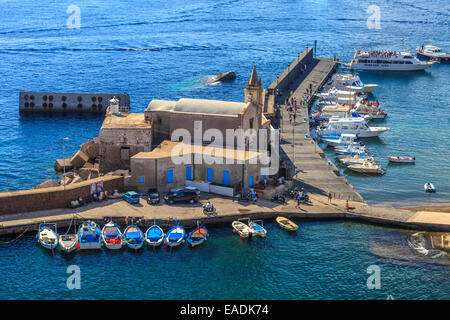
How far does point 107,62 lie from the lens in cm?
14462

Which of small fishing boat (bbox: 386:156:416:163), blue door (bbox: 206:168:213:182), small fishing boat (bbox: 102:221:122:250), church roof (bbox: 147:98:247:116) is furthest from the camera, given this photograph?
small fishing boat (bbox: 386:156:416:163)

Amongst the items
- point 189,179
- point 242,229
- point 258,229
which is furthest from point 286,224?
point 189,179

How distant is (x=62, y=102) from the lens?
107 meters

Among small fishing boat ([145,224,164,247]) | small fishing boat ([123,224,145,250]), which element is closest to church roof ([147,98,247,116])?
small fishing boat ([145,224,164,247])

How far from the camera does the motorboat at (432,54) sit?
154250 mm

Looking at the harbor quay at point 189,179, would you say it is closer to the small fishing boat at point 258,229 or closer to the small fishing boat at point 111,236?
the small fishing boat at point 258,229

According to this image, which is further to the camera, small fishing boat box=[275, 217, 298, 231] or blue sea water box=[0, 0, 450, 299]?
small fishing boat box=[275, 217, 298, 231]

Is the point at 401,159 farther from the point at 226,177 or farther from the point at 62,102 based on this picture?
the point at 62,102

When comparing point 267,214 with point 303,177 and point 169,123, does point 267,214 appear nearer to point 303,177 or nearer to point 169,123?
point 303,177

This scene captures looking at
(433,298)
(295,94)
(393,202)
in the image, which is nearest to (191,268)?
(433,298)

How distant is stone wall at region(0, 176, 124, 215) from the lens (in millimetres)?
59781

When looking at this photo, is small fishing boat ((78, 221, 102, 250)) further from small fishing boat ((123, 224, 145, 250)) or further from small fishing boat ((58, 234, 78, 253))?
small fishing boat ((123, 224, 145, 250))

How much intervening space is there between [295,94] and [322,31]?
77572mm

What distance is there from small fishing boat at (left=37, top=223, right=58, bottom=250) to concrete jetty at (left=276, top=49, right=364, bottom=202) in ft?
84.7
